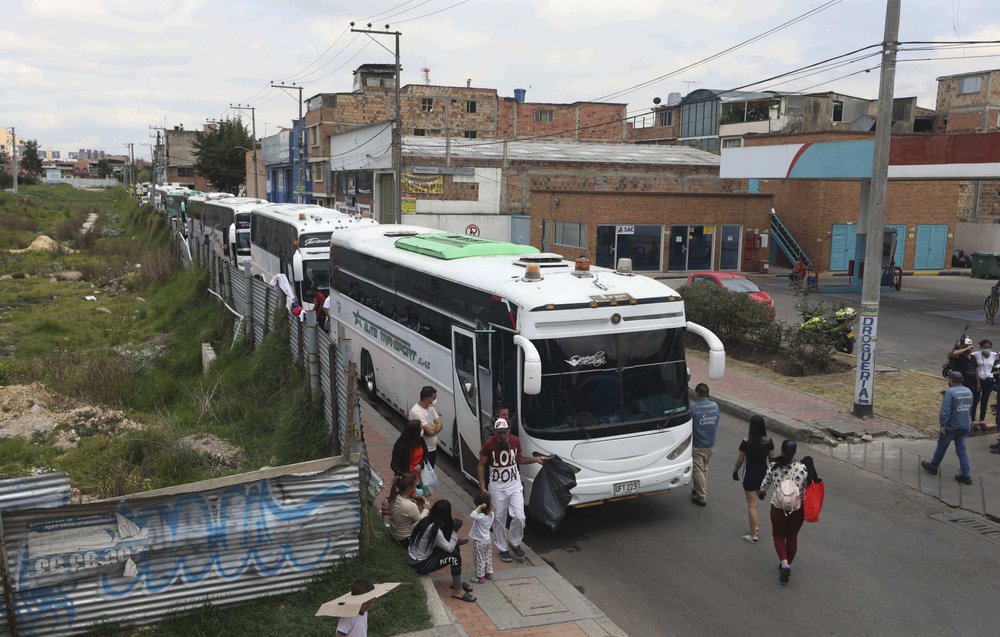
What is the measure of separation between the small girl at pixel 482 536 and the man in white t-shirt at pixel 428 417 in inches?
69.6

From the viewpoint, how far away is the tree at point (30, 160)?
167 metres

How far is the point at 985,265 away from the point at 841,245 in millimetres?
6015

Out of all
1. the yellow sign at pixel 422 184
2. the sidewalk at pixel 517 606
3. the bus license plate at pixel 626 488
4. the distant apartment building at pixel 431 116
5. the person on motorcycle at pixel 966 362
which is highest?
the distant apartment building at pixel 431 116

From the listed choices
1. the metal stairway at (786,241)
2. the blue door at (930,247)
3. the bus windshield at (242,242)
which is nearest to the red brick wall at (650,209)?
the metal stairway at (786,241)

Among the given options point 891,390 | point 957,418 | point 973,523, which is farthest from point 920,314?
point 973,523

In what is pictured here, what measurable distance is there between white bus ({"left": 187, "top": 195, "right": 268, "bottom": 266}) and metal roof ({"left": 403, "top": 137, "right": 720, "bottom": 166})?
9943 millimetres

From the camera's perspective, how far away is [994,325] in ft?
75.6

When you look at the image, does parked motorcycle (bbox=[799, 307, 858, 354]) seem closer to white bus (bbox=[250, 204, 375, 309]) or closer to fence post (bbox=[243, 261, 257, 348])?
white bus (bbox=[250, 204, 375, 309])

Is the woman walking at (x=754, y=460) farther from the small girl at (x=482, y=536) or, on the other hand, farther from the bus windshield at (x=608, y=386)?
the small girl at (x=482, y=536)

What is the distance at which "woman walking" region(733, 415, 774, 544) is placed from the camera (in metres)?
8.87

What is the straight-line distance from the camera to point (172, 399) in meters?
15.0

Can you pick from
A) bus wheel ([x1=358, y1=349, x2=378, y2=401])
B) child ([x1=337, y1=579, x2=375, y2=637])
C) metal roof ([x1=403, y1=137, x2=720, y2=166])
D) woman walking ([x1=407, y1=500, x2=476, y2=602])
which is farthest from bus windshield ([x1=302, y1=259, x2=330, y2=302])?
metal roof ([x1=403, y1=137, x2=720, y2=166])

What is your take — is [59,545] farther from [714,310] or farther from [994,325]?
[994,325]

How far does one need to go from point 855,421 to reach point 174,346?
49.1ft
